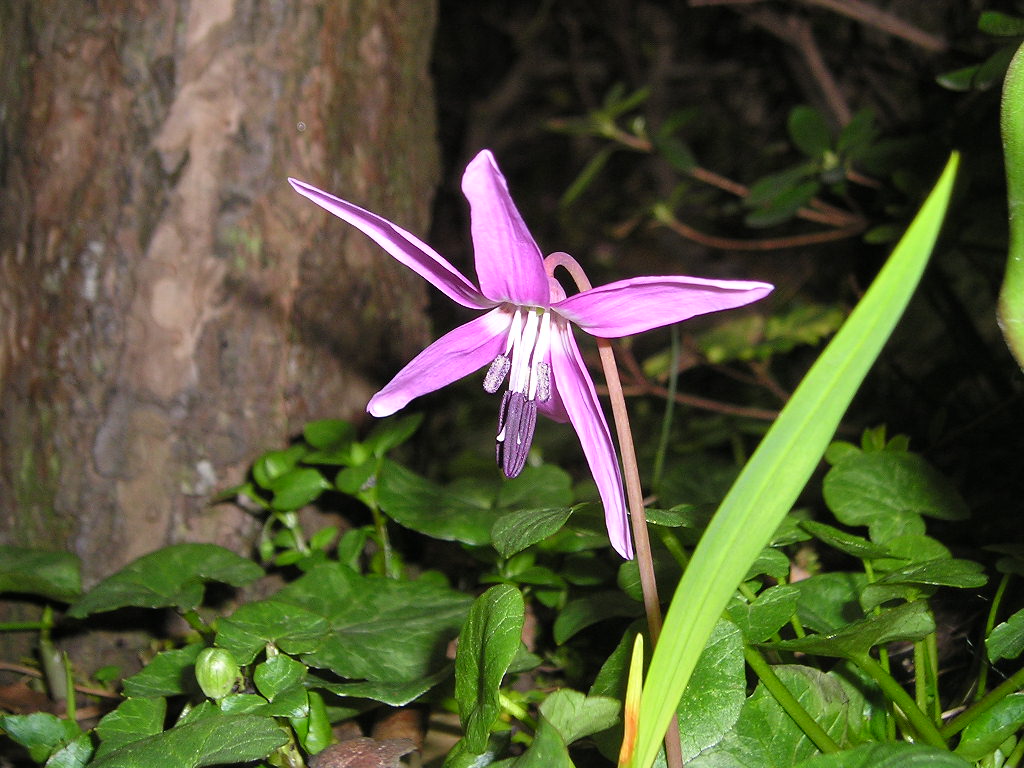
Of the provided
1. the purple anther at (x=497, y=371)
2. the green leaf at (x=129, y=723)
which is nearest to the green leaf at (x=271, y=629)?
the green leaf at (x=129, y=723)

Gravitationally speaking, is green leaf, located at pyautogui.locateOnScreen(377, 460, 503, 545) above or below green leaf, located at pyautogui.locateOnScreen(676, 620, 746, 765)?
below

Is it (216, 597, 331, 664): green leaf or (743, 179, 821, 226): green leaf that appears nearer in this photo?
(216, 597, 331, 664): green leaf

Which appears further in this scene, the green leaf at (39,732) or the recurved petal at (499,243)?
the green leaf at (39,732)

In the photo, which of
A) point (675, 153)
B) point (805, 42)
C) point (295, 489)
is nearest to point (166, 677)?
Answer: point (295, 489)

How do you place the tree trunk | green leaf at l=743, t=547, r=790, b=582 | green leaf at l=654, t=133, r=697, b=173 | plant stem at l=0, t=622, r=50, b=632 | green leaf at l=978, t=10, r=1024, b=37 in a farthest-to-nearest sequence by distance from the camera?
green leaf at l=654, t=133, r=697, b=173 < the tree trunk < plant stem at l=0, t=622, r=50, b=632 < green leaf at l=978, t=10, r=1024, b=37 < green leaf at l=743, t=547, r=790, b=582

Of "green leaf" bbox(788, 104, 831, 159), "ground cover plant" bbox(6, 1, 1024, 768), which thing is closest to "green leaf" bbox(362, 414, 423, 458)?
"ground cover plant" bbox(6, 1, 1024, 768)

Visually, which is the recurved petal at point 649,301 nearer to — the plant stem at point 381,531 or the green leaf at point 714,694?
the green leaf at point 714,694

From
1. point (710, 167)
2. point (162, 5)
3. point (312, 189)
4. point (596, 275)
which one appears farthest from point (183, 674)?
point (710, 167)

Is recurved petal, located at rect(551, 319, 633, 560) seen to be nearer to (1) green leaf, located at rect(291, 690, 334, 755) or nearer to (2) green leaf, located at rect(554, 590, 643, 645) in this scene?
(2) green leaf, located at rect(554, 590, 643, 645)
